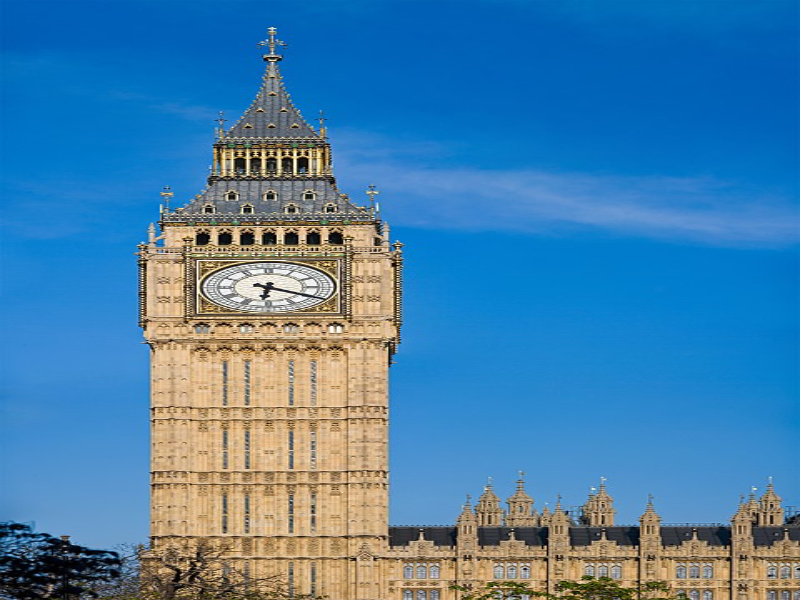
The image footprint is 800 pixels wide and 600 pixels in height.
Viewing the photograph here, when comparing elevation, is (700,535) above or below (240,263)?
below

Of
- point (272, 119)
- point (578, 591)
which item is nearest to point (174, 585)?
point (578, 591)

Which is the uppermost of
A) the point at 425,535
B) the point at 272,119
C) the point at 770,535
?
the point at 272,119

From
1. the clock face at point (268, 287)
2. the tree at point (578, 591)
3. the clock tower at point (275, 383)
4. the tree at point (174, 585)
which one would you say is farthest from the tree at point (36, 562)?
the clock face at point (268, 287)

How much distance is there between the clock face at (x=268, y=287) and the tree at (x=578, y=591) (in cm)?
1747

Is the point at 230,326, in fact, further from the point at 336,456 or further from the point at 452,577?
the point at 452,577

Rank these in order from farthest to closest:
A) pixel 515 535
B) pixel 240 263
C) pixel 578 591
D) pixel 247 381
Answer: pixel 515 535, pixel 240 263, pixel 247 381, pixel 578 591

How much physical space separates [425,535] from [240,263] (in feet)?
58.6

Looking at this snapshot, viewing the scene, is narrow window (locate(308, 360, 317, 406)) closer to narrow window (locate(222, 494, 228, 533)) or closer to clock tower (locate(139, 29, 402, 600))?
clock tower (locate(139, 29, 402, 600))

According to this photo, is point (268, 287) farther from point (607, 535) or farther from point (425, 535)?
point (607, 535)

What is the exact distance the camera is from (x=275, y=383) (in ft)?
435

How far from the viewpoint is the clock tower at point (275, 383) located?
5167 inches

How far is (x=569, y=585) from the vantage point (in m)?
125

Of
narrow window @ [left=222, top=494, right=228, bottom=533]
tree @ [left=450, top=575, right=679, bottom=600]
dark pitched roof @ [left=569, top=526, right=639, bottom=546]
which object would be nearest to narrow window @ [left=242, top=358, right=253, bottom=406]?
narrow window @ [left=222, top=494, right=228, bottom=533]

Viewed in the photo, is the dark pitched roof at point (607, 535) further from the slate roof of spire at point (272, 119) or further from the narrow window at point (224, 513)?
the slate roof of spire at point (272, 119)
